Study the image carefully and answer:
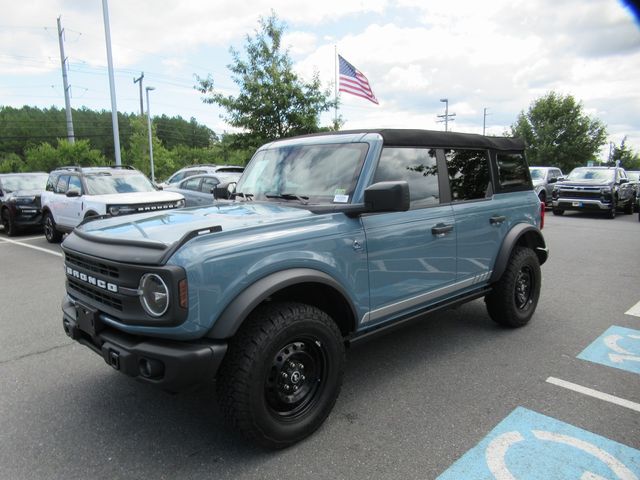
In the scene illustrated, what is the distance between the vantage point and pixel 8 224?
1299 cm

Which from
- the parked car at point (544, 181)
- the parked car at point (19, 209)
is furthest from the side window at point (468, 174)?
the parked car at point (544, 181)

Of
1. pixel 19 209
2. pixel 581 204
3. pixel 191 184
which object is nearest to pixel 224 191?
pixel 191 184

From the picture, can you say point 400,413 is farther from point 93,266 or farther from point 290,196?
point 93,266

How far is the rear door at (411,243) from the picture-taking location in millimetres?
3229

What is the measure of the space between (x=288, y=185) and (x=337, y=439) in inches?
75.1

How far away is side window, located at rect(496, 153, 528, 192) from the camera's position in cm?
459

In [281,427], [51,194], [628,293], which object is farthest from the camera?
[51,194]

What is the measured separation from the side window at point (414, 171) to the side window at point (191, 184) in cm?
969

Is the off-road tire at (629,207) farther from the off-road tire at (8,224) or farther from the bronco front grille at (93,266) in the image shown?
the off-road tire at (8,224)

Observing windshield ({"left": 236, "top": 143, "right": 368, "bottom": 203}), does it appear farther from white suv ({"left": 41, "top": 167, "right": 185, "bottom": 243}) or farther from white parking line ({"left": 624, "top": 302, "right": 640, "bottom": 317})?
white suv ({"left": 41, "top": 167, "right": 185, "bottom": 243})

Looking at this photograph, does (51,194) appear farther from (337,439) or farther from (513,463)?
(513,463)

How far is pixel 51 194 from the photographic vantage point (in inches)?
437

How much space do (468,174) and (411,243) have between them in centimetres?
121

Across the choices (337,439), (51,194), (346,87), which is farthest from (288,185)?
(346,87)
